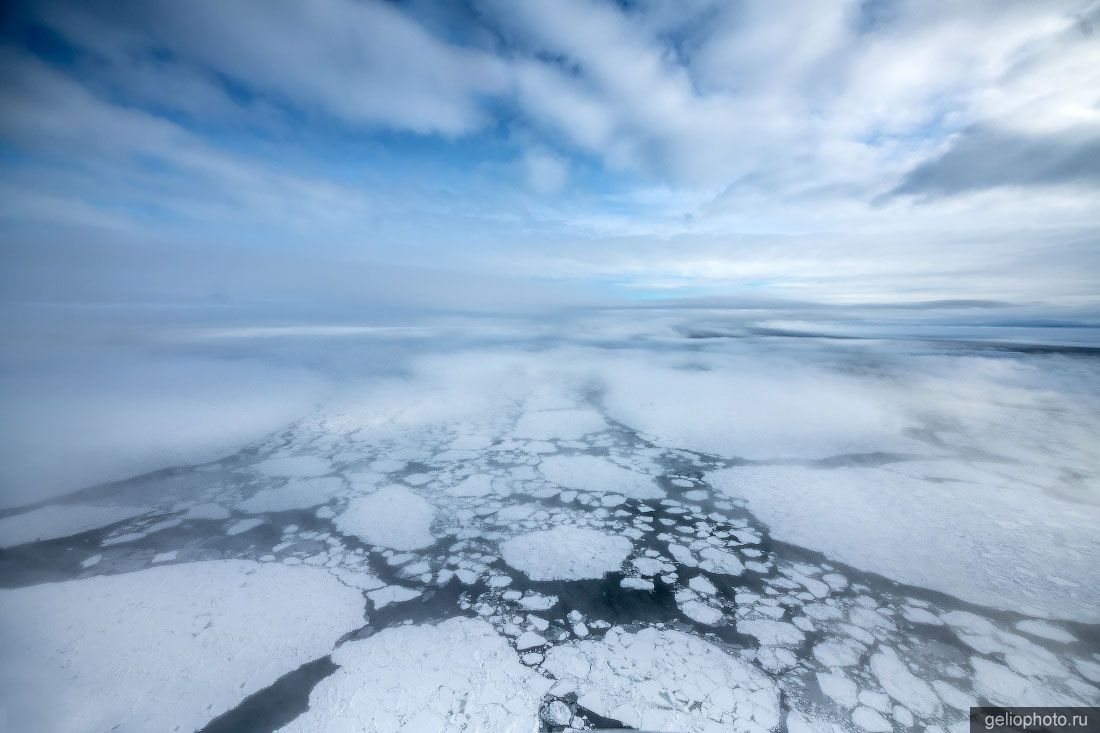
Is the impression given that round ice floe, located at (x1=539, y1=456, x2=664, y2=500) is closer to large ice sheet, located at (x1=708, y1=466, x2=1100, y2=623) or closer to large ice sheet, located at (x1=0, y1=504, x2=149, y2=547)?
large ice sheet, located at (x1=708, y1=466, x2=1100, y2=623)

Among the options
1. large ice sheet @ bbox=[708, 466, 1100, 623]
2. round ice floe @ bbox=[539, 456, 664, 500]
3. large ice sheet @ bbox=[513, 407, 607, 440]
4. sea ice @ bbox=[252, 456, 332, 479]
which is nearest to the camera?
large ice sheet @ bbox=[708, 466, 1100, 623]

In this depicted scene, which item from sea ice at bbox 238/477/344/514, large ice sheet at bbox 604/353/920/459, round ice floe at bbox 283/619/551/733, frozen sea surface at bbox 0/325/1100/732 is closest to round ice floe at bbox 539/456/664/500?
frozen sea surface at bbox 0/325/1100/732

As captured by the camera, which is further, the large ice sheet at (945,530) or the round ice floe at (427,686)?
the large ice sheet at (945,530)

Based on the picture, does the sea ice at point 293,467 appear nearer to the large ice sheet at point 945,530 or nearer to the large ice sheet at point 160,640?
the large ice sheet at point 160,640

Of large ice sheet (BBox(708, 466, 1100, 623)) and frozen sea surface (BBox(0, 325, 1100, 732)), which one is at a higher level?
large ice sheet (BBox(708, 466, 1100, 623))

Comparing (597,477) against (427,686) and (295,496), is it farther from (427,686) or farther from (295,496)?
(295,496)

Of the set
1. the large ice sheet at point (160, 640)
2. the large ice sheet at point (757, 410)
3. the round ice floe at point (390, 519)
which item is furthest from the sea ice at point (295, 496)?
the large ice sheet at point (757, 410)
